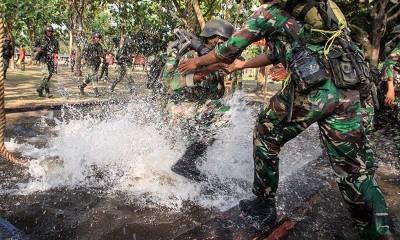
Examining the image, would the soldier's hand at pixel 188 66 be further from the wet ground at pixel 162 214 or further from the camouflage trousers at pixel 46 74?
the camouflage trousers at pixel 46 74

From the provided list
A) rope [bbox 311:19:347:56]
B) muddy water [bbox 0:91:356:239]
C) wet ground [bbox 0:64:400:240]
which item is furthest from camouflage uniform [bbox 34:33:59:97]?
rope [bbox 311:19:347:56]

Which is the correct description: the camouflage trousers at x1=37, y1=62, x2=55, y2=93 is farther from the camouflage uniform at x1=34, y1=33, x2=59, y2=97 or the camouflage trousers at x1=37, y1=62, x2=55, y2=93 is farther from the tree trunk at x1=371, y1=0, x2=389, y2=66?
the tree trunk at x1=371, y1=0, x2=389, y2=66

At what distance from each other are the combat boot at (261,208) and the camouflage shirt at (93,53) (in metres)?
10.3

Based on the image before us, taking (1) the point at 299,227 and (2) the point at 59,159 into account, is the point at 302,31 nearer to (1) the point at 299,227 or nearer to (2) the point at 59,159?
(1) the point at 299,227

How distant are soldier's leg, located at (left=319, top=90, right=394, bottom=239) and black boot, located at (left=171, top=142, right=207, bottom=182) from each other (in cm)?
170

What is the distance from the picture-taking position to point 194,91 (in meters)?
3.87

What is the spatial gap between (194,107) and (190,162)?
0.64m

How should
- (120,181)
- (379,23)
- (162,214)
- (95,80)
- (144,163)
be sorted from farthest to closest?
(379,23) < (95,80) < (144,163) < (120,181) < (162,214)

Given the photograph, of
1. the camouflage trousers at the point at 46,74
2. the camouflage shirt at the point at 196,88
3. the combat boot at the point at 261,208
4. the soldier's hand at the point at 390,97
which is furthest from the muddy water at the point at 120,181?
the camouflage trousers at the point at 46,74

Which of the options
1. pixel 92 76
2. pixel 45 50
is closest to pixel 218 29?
pixel 45 50

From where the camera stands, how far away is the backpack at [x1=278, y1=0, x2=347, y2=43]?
2.20 metres

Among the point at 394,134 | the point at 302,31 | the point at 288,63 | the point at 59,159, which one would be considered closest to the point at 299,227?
the point at 288,63

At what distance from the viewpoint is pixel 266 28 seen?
2.34m

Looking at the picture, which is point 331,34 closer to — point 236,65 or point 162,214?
point 236,65
